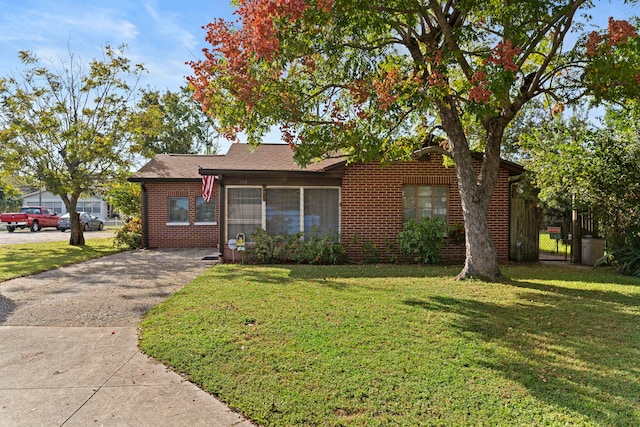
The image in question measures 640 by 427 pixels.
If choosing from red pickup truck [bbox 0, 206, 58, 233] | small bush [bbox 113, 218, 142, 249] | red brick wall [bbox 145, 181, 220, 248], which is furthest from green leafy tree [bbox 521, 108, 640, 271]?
red pickup truck [bbox 0, 206, 58, 233]

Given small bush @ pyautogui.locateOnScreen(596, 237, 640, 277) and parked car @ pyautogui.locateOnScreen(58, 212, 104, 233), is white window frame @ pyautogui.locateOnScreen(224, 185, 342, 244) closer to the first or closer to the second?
small bush @ pyautogui.locateOnScreen(596, 237, 640, 277)

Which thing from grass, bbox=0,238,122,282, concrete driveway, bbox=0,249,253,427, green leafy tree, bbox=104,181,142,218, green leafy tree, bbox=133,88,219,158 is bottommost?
concrete driveway, bbox=0,249,253,427

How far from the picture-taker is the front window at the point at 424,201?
12219 mm

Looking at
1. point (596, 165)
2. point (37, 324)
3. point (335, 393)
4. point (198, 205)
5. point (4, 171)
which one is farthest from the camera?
point (198, 205)

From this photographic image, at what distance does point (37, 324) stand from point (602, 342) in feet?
24.4

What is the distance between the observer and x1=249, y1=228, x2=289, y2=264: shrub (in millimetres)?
11406

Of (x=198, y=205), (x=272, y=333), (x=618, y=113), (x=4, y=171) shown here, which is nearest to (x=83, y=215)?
(x=4, y=171)

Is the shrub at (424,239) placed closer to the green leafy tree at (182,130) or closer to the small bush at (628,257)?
the small bush at (628,257)

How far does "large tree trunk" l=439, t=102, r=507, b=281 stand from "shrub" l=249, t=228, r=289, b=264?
197 inches

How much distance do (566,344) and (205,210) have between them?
14.7 meters

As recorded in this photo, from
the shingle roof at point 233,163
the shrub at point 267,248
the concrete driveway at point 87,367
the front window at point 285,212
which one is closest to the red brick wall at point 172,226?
the shingle roof at point 233,163

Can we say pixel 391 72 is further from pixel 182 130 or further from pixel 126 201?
pixel 182 130

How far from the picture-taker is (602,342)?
472 centimetres

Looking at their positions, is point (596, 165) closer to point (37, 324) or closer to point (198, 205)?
point (37, 324)
